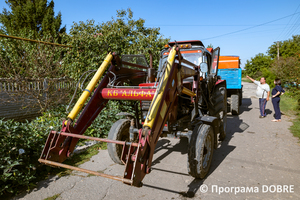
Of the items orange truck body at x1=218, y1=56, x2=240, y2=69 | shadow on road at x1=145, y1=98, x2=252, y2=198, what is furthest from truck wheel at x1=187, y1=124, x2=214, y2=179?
orange truck body at x1=218, y1=56, x2=240, y2=69

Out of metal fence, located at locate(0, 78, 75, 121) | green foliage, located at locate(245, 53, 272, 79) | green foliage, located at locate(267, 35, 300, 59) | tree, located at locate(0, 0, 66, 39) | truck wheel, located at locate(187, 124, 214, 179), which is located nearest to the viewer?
truck wheel, located at locate(187, 124, 214, 179)

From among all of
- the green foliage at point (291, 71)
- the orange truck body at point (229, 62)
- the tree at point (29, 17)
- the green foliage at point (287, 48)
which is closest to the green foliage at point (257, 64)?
the green foliage at point (287, 48)

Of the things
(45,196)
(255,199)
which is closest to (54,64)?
(45,196)

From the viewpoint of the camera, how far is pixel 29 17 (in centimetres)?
1409

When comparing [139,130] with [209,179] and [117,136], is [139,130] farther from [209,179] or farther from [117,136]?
[209,179]

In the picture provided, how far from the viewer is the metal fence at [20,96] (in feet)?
21.5

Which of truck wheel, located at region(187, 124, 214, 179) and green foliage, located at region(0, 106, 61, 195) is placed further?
truck wheel, located at region(187, 124, 214, 179)

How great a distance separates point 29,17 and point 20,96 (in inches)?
382

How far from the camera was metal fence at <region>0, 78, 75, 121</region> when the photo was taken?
6.54 m

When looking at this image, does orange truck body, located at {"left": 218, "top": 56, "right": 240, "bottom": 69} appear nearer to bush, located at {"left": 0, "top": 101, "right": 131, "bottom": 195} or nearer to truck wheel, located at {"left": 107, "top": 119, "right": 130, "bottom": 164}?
truck wheel, located at {"left": 107, "top": 119, "right": 130, "bottom": 164}

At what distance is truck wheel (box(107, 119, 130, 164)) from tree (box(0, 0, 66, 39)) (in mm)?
11973

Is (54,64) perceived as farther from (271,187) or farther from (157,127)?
(271,187)

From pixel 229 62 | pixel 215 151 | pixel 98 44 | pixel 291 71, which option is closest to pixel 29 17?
pixel 98 44

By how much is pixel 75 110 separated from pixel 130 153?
52.7 inches
